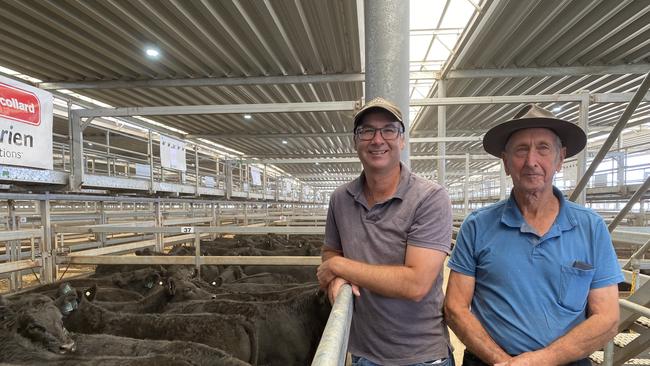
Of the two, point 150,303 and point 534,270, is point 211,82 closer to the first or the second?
point 150,303

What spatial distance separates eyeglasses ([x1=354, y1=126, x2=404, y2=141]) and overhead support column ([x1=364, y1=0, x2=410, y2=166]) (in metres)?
1.01

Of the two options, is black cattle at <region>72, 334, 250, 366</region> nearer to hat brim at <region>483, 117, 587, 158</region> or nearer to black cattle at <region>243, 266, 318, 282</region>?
hat brim at <region>483, 117, 587, 158</region>

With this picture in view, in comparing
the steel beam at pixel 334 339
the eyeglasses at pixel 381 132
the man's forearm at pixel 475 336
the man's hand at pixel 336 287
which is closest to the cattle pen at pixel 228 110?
the steel beam at pixel 334 339

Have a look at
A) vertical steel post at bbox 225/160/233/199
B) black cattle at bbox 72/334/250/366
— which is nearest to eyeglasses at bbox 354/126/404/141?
black cattle at bbox 72/334/250/366

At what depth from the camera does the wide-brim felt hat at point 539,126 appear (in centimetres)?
167

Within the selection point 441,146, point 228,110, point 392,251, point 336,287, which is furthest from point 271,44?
point 336,287

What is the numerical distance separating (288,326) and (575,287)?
250 centimetres

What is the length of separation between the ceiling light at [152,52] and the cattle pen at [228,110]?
36 mm

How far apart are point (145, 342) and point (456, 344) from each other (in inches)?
130

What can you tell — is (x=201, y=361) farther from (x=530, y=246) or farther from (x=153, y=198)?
(x=153, y=198)

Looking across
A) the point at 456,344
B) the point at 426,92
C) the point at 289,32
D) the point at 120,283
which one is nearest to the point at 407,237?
the point at 456,344

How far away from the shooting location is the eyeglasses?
1.64m

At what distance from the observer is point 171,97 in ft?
31.2

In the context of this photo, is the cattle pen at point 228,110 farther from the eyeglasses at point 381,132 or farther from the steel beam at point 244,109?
the eyeglasses at point 381,132
